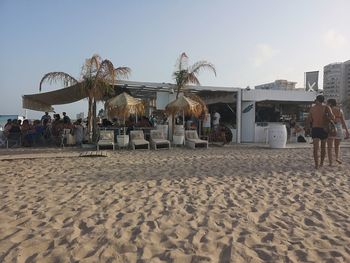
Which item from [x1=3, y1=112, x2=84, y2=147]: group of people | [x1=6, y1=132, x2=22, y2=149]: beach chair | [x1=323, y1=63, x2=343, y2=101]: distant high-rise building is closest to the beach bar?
[x1=3, y1=112, x2=84, y2=147]: group of people

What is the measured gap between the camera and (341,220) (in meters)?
4.23

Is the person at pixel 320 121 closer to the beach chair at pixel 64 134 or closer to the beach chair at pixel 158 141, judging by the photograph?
the beach chair at pixel 158 141

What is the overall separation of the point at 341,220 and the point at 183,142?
10.4m

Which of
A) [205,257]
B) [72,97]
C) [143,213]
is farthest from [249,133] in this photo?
[205,257]

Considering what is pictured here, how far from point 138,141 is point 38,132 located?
14.8ft

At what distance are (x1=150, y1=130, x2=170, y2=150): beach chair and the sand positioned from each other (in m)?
5.24

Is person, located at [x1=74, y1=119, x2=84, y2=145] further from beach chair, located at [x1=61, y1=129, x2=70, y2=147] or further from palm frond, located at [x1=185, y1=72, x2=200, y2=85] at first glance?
palm frond, located at [x1=185, y1=72, x2=200, y2=85]

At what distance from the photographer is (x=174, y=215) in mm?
4406

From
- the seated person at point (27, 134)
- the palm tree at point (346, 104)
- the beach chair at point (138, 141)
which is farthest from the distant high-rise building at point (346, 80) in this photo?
the seated person at point (27, 134)

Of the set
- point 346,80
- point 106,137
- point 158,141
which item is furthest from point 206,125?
point 346,80

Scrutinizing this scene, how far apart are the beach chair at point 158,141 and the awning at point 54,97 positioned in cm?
316

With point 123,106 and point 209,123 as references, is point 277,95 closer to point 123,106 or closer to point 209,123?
point 209,123

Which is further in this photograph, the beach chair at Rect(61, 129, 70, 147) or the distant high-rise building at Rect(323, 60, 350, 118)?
the distant high-rise building at Rect(323, 60, 350, 118)

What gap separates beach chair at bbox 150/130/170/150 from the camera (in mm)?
13070
